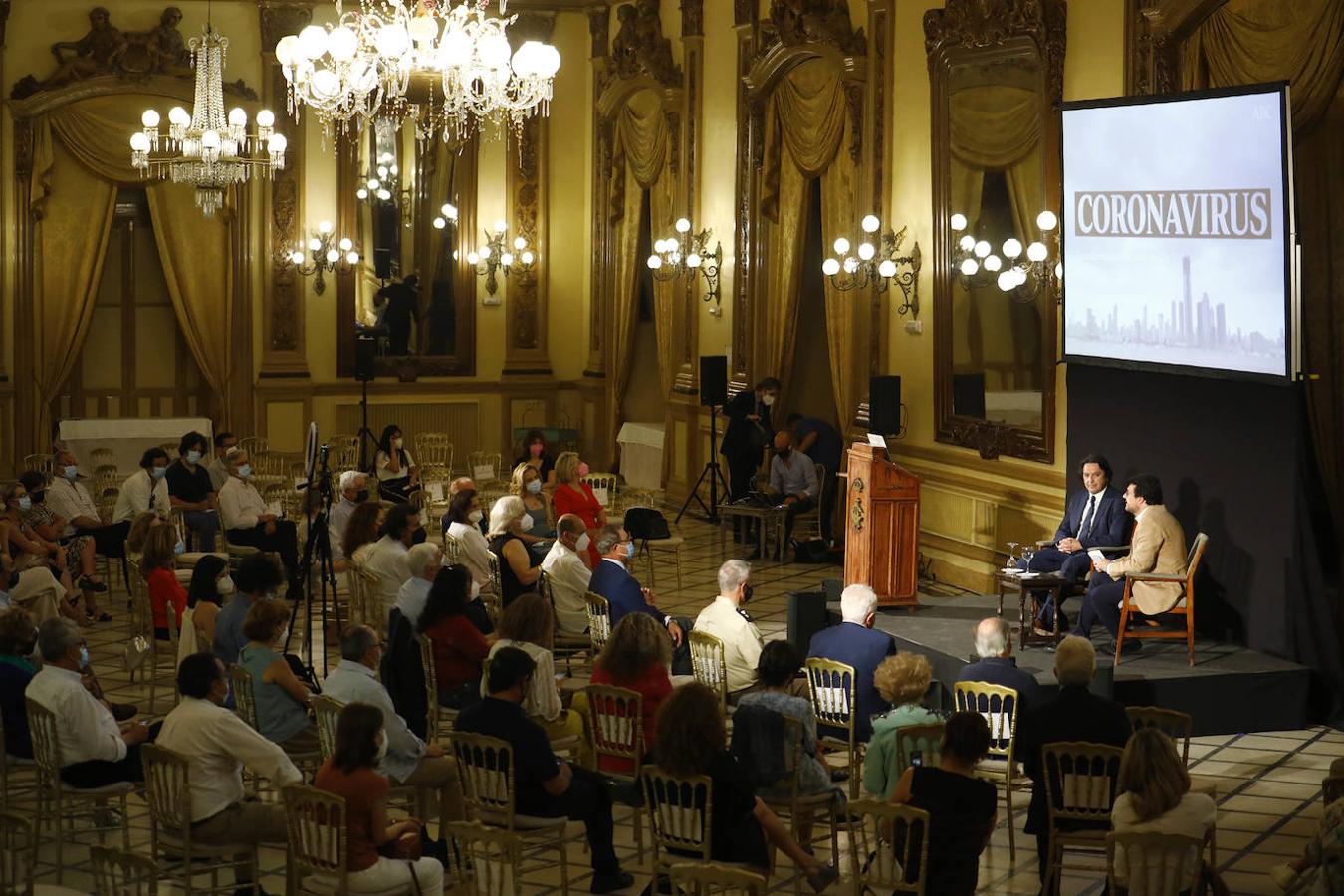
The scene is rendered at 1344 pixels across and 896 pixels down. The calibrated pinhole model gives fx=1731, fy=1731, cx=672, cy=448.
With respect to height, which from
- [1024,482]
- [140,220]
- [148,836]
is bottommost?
[148,836]

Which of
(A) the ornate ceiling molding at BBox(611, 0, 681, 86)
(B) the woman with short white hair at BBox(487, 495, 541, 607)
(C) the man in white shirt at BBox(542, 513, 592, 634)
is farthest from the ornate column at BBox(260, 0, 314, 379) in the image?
(C) the man in white shirt at BBox(542, 513, 592, 634)

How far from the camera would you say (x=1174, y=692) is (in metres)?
8.51

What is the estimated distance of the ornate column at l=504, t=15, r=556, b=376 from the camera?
60.3 ft

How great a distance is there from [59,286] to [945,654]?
1139 centimetres

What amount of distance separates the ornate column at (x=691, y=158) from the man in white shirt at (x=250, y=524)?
511 cm

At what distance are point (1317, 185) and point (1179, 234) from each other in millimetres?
728

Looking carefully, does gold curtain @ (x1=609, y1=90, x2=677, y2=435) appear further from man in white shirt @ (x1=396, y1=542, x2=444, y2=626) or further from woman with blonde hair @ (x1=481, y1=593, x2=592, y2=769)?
woman with blonde hair @ (x1=481, y1=593, x2=592, y2=769)

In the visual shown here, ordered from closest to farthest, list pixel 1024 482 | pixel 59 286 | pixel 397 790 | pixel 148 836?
pixel 397 790, pixel 148 836, pixel 1024 482, pixel 59 286

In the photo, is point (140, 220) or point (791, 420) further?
point (140, 220)

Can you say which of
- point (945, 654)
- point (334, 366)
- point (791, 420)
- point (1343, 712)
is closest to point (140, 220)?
point (334, 366)

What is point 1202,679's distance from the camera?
859cm

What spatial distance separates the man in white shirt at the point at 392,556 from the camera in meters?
9.05

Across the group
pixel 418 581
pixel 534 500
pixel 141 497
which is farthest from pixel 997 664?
pixel 141 497

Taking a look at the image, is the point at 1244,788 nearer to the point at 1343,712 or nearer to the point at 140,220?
the point at 1343,712
